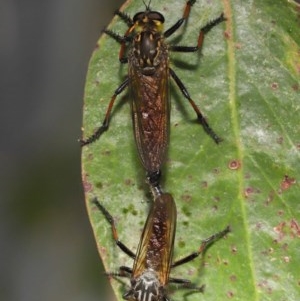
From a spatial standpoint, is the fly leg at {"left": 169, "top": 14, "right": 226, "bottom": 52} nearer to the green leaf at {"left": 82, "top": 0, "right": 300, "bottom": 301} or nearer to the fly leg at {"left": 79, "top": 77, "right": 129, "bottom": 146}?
the green leaf at {"left": 82, "top": 0, "right": 300, "bottom": 301}

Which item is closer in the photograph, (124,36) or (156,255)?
(124,36)

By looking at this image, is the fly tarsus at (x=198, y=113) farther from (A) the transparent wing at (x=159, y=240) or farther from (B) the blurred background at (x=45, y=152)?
(B) the blurred background at (x=45, y=152)

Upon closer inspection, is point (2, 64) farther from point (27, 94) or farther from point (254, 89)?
point (254, 89)

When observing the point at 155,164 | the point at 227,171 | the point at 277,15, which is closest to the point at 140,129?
the point at 155,164

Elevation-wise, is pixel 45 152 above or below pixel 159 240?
above

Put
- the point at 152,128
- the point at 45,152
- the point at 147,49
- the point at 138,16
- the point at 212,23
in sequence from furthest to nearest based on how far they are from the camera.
→ the point at 45,152
the point at 147,49
the point at 152,128
the point at 138,16
the point at 212,23

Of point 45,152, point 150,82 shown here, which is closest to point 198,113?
point 150,82

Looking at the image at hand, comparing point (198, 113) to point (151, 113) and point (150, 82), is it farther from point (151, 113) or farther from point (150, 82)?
point (150, 82)

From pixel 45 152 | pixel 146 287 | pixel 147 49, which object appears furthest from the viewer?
pixel 45 152
